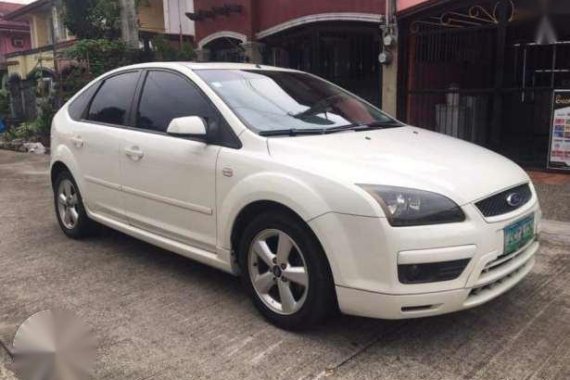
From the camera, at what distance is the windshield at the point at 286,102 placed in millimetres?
3891

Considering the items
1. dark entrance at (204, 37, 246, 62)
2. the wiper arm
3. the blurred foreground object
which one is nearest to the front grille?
the wiper arm

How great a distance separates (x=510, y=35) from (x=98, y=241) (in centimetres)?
893

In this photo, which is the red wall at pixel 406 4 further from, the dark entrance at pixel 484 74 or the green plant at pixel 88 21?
the green plant at pixel 88 21

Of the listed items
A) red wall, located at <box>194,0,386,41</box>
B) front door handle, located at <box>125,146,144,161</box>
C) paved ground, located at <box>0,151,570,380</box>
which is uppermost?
red wall, located at <box>194,0,386,41</box>

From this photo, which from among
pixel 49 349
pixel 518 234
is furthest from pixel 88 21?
pixel 49 349

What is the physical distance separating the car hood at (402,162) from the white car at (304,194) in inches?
0.4

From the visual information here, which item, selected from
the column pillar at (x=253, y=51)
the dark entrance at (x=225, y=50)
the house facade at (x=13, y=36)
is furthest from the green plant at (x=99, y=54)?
the house facade at (x=13, y=36)

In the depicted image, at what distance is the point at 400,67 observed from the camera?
33.0 feet

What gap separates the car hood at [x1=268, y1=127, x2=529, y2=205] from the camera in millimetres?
3104

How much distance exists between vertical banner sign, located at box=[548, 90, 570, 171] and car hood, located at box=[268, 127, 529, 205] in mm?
4678

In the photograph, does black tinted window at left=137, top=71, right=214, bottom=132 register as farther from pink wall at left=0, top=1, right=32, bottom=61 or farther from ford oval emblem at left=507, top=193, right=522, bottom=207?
pink wall at left=0, top=1, right=32, bottom=61

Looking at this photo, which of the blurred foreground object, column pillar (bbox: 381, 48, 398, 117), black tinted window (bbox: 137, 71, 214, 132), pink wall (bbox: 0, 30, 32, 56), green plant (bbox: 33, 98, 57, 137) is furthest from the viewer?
pink wall (bbox: 0, 30, 32, 56)

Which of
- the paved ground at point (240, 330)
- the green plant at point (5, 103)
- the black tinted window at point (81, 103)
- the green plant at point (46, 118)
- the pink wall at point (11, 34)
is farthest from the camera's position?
the pink wall at point (11, 34)

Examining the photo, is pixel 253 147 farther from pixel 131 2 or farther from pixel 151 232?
pixel 131 2
